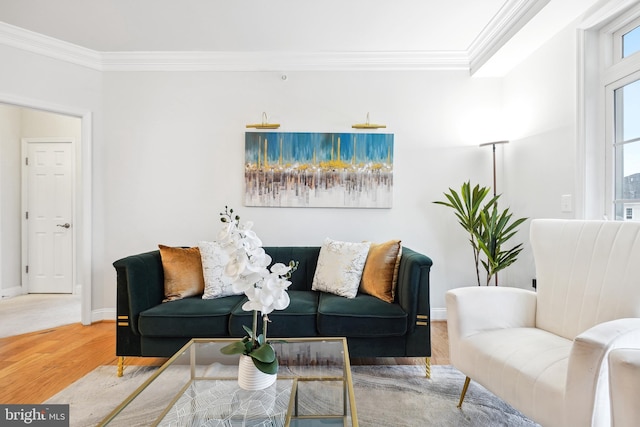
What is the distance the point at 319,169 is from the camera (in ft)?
10.8

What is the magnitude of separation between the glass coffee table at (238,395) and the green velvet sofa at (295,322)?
0.54 meters

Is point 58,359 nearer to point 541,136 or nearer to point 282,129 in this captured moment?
point 282,129

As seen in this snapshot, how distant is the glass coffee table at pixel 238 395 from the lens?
1.24m

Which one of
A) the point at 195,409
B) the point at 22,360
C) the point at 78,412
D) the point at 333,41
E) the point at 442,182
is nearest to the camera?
the point at 195,409

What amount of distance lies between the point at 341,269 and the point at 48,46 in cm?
329

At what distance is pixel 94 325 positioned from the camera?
323 centimetres

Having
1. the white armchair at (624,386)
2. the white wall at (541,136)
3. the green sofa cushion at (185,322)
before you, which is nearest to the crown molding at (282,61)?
the white wall at (541,136)

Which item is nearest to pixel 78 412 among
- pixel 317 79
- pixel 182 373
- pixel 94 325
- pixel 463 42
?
pixel 182 373

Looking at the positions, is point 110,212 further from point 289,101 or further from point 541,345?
point 541,345

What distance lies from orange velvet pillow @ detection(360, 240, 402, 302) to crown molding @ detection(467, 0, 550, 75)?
72.5 inches

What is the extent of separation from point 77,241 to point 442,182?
4.62 metres

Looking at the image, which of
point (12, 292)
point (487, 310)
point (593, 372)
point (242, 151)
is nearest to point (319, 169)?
point (242, 151)

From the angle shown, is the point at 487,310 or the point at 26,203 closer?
the point at 487,310

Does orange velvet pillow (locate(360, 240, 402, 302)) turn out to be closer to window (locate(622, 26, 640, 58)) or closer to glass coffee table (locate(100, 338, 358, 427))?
glass coffee table (locate(100, 338, 358, 427))
